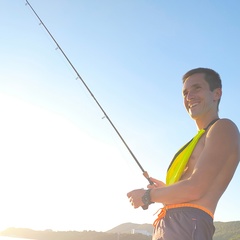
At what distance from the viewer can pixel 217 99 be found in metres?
3.94

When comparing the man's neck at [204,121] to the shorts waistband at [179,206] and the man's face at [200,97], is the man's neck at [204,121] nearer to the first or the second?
the man's face at [200,97]

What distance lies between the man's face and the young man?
0.13 m

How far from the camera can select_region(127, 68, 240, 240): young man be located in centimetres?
320

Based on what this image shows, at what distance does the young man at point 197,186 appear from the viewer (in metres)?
3.20

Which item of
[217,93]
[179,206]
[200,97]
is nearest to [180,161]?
[179,206]

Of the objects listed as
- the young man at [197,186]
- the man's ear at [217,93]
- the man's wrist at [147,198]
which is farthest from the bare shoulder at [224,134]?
the man's wrist at [147,198]

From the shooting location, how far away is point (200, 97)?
3895 millimetres

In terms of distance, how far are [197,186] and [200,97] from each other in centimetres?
110

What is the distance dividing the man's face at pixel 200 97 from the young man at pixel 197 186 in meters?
0.13

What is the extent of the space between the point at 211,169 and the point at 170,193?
43 centimetres

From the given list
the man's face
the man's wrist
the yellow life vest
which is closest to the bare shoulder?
the yellow life vest

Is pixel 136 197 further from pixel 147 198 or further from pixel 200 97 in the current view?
pixel 200 97

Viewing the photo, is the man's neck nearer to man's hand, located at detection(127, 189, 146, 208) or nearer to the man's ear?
the man's ear

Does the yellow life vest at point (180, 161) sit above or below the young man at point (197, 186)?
above
